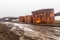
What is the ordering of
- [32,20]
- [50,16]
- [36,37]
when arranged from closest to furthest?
1. [36,37]
2. [50,16]
3. [32,20]

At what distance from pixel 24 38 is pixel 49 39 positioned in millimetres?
188

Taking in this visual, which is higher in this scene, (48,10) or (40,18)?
(48,10)

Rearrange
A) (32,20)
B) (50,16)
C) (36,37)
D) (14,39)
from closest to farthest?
1. (14,39)
2. (36,37)
3. (50,16)
4. (32,20)

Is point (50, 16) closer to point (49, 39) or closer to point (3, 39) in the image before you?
point (49, 39)

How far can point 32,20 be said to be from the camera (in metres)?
1.90

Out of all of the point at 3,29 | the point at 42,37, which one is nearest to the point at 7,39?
the point at 3,29

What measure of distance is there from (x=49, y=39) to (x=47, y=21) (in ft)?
2.59

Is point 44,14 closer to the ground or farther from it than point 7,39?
farther from it

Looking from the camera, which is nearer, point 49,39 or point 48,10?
point 49,39

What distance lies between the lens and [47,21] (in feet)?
5.52

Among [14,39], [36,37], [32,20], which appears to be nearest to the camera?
[14,39]

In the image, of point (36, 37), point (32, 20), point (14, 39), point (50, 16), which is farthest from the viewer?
point (32, 20)

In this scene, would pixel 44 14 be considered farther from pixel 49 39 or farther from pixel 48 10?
pixel 49 39

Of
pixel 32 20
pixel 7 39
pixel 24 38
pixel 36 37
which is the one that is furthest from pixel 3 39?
pixel 32 20
